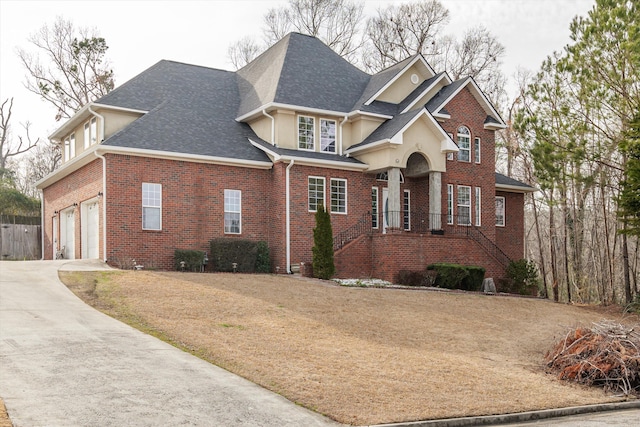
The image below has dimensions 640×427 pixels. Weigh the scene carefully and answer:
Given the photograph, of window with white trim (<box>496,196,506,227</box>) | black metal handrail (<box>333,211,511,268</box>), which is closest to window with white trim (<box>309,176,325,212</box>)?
black metal handrail (<box>333,211,511,268</box>)

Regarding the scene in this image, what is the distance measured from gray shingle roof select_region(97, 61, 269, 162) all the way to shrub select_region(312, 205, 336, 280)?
3.80 m

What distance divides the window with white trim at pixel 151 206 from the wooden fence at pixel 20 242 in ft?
33.3

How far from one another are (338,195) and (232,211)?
13.8ft

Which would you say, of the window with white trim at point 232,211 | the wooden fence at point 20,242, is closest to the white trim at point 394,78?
the window with white trim at point 232,211

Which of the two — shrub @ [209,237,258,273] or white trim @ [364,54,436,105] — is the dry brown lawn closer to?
shrub @ [209,237,258,273]

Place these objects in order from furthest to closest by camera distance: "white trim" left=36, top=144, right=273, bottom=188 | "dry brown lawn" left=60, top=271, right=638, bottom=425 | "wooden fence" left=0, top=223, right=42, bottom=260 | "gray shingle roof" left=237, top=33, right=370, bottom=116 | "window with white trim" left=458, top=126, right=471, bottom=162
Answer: "wooden fence" left=0, top=223, right=42, bottom=260, "window with white trim" left=458, top=126, right=471, bottom=162, "gray shingle roof" left=237, top=33, right=370, bottom=116, "white trim" left=36, top=144, right=273, bottom=188, "dry brown lawn" left=60, top=271, right=638, bottom=425

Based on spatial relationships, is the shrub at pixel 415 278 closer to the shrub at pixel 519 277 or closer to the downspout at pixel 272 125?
the shrub at pixel 519 277

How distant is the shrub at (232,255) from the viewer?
24.4 m

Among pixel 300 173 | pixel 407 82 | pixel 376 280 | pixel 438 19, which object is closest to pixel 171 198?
pixel 300 173

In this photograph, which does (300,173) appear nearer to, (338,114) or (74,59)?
(338,114)

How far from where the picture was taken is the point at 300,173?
26.0m

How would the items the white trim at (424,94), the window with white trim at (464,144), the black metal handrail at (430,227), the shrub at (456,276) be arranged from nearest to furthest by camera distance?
the shrub at (456,276)
the black metal handrail at (430,227)
the white trim at (424,94)
the window with white trim at (464,144)

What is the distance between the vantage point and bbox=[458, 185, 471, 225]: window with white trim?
2942cm

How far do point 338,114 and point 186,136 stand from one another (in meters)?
6.16
